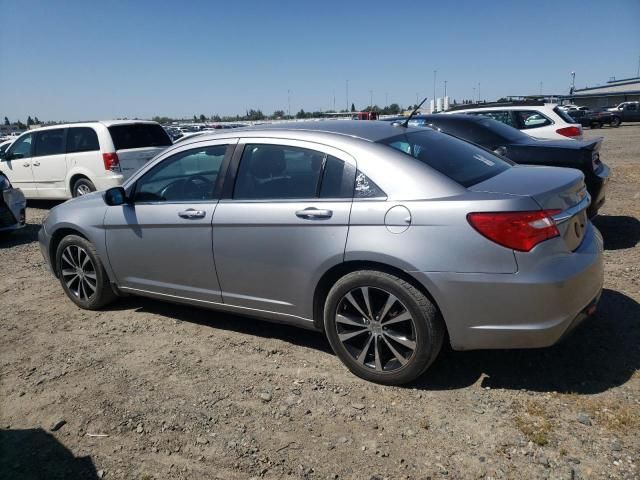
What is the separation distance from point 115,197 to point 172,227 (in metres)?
0.69

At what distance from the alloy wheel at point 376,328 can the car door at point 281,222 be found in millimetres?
274

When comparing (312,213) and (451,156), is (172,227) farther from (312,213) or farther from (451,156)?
(451,156)

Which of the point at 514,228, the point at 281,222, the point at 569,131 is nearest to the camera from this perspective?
the point at 514,228

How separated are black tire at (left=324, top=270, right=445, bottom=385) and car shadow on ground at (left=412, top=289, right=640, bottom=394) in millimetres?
219

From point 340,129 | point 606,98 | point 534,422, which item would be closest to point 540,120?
point 340,129

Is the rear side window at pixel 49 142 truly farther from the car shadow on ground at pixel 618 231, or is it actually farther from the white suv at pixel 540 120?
the car shadow on ground at pixel 618 231

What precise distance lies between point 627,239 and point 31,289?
268 inches

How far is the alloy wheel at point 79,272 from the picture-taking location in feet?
15.7

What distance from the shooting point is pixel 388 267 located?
10.3 ft

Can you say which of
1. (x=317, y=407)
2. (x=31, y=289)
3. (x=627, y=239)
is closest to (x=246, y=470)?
(x=317, y=407)

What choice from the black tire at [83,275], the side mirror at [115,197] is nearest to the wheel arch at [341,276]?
the side mirror at [115,197]

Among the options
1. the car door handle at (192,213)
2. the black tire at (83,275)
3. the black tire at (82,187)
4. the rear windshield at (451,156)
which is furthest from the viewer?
the black tire at (82,187)

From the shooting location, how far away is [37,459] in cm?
285

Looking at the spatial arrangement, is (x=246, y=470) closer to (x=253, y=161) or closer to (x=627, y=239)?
(x=253, y=161)
